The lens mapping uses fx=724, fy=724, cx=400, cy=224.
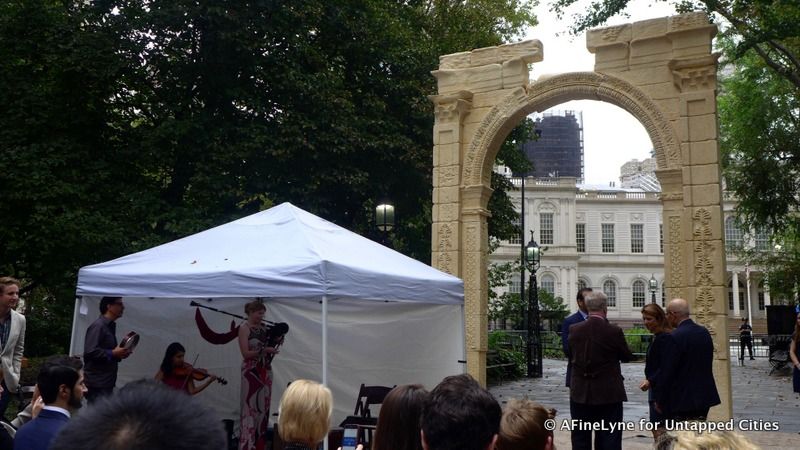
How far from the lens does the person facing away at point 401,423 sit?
3514 millimetres

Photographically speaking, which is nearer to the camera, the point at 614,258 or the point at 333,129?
the point at 333,129

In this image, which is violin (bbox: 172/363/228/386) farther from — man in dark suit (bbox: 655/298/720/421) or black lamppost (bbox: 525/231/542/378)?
black lamppost (bbox: 525/231/542/378)

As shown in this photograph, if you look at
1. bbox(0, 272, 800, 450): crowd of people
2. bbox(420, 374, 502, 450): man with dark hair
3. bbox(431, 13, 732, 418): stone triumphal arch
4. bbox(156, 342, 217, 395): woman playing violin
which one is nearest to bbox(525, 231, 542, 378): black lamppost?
bbox(431, 13, 732, 418): stone triumphal arch

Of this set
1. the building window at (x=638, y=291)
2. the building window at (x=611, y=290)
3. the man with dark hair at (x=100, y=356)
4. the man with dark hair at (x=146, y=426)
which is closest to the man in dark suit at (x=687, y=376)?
the man with dark hair at (x=100, y=356)

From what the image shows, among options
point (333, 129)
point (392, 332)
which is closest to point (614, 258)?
point (333, 129)

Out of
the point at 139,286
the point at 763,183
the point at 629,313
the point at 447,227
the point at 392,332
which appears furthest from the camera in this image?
the point at 629,313

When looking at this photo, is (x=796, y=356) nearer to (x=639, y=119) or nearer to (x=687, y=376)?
(x=687, y=376)

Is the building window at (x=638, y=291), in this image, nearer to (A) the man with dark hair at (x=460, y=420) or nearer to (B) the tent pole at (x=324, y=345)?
(B) the tent pole at (x=324, y=345)

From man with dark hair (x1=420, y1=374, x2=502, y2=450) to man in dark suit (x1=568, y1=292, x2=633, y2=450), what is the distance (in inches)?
164

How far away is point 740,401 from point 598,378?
31.5 ft

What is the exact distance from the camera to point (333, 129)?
15.3 m

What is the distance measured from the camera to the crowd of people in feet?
4.48

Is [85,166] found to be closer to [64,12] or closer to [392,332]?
[64,12]

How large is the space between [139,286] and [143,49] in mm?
9554
